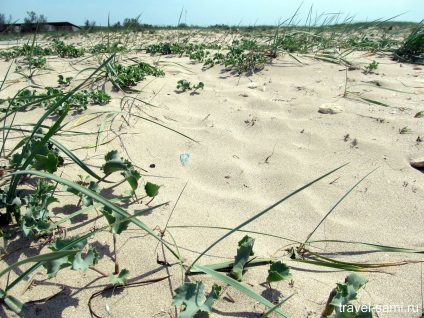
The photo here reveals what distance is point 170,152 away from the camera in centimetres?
218

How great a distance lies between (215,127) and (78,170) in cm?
102

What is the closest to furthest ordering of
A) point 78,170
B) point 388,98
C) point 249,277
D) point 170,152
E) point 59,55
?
1. point 249,277
2. point 78,170
3. point 170,152
4. point 388,98
5. point 59,55

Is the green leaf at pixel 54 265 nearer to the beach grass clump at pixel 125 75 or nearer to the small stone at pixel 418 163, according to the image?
the small stone at pixel 418 163

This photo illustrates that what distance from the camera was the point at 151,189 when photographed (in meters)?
1.62

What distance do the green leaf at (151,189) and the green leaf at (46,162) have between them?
432 millimetres

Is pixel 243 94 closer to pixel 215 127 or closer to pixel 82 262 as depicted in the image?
pixel 215 127

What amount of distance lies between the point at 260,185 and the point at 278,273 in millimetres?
741

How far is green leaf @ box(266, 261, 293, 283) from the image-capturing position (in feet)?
3.94

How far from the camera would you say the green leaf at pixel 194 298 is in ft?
3.60

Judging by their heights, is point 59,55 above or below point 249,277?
above

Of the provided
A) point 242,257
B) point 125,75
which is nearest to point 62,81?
point 125,75

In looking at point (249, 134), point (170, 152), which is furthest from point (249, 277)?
point (249, 134)

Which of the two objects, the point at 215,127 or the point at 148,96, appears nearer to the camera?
the point at 215,127

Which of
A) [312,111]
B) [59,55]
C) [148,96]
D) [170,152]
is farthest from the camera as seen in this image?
[59,55]
